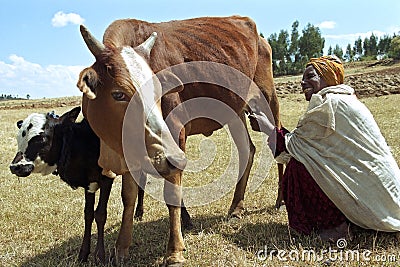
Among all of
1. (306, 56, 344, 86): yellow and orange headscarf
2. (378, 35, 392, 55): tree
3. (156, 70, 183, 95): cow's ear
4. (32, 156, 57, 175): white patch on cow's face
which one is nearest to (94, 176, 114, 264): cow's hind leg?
(32, 156, 57, 175): white patch on cow's face

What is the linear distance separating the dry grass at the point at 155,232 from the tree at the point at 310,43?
218 feet

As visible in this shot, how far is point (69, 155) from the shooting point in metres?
4.34

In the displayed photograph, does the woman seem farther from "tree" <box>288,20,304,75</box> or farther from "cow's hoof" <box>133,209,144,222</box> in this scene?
"tree" <box>288,20,304,75</box>

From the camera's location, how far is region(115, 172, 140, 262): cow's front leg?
14.0ft

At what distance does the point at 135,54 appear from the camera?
348cm

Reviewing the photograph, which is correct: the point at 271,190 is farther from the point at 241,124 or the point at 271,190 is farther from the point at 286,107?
the point at 286,107

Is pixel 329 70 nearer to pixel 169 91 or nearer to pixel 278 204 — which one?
pixel 169 91

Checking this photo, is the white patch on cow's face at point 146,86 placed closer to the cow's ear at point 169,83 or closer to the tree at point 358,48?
the cow's ear at point 169,83

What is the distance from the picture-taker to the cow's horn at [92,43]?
136 inches

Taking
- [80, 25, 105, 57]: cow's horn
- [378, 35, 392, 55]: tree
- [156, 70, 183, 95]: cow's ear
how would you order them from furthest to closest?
[378, 35, 392, 55]: tree < [156, 70, 183, 95]: cow's ear < [80, 25, 105, 57]: cow's horn

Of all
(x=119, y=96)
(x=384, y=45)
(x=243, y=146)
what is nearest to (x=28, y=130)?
(x=119, y=96)

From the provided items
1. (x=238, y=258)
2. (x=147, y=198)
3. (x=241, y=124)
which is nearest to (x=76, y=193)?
(x=147, y=198)

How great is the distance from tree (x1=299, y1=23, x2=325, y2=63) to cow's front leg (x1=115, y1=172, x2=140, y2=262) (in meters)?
68.8

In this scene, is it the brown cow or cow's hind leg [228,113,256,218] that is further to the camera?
Answer: cow's hind leg [228,113,256,218]
